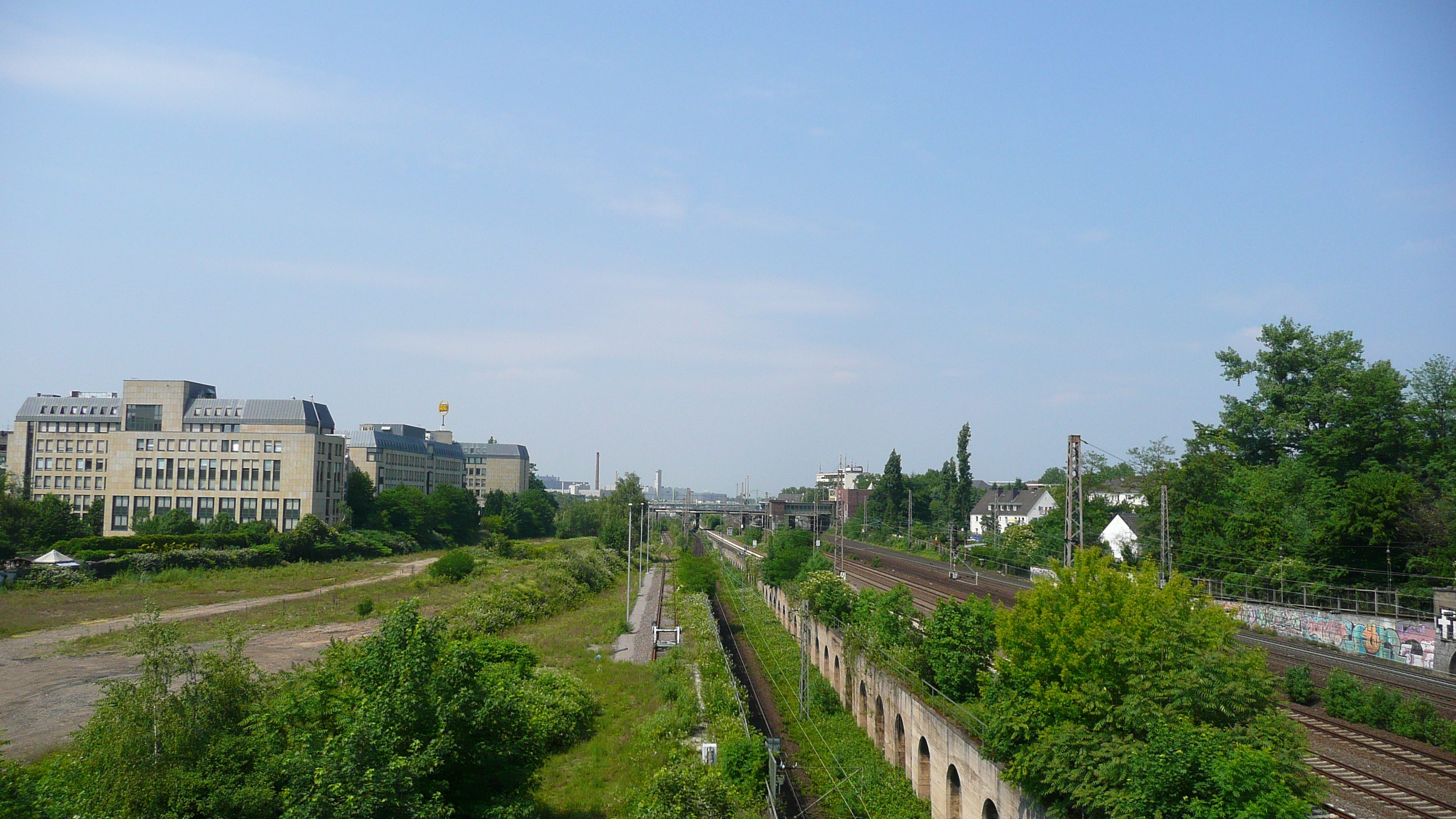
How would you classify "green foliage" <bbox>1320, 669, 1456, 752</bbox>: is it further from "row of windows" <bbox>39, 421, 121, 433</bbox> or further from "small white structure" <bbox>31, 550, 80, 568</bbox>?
"row of windows" <bbox>39, 421, 121, 433</bbox>

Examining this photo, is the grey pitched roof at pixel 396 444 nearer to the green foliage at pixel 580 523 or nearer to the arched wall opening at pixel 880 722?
the green foliage at pixel 580 523

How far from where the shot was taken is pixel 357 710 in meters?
16.9

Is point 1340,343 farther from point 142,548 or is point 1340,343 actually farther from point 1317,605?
point 142,548

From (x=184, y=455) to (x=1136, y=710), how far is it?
332ft

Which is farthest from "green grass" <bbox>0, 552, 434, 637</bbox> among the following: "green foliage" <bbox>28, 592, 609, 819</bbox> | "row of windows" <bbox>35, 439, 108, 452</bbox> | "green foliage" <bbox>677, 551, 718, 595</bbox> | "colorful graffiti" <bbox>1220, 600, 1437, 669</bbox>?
"colorful graffiti" <bbox>1220, 600, 1437, 669</bbox>

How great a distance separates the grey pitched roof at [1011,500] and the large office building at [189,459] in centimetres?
8603

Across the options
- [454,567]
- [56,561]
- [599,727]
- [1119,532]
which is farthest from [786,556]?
[56,561]

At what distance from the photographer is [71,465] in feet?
307

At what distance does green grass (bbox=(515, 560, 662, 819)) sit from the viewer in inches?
934

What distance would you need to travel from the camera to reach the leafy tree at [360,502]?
103000 mm

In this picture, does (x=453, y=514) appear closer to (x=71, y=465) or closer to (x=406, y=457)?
(x=406, y=457)

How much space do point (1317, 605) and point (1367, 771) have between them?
80.4 ft

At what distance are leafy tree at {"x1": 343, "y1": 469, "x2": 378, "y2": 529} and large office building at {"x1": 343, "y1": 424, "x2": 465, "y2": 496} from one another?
7.47 metres

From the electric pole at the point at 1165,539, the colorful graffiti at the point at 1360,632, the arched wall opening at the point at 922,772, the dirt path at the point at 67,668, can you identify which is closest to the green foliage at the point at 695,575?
the dirt path at the point at 67,668
